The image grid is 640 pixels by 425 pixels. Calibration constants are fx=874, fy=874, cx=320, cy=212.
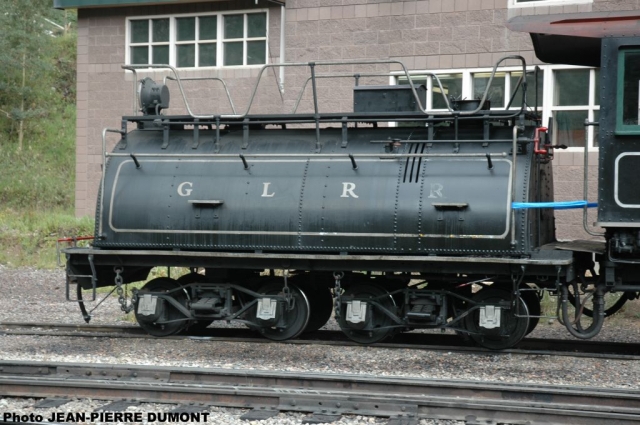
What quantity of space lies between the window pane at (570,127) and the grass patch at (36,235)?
11408mm

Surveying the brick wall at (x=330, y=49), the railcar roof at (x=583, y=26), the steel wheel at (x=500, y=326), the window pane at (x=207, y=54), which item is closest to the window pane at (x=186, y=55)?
the window pane at (x=207, y=54)

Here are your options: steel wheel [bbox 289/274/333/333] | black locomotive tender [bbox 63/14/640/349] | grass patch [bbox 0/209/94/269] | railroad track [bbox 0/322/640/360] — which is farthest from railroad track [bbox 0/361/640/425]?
grass patch [bbox 0/209/94/269]

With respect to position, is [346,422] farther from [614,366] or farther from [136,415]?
[614,366]

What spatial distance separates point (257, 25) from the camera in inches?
793

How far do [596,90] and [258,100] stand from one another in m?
7.59

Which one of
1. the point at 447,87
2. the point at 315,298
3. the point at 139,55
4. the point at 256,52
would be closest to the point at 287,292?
the point at 315,298

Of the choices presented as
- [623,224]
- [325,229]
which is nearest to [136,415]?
[325,229]

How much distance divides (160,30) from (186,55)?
98cm

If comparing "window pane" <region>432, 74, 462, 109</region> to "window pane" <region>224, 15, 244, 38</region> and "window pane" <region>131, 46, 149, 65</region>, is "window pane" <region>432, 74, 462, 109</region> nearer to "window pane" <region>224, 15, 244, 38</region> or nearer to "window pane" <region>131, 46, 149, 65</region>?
"window pane" <region>224, 15, 244, 38</region>

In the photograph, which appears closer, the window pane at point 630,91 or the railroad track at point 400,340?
the window pane at point 630,91

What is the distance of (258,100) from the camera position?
66.4 feet

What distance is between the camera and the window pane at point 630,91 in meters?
9.20

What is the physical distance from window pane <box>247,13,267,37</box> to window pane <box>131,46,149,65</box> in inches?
108

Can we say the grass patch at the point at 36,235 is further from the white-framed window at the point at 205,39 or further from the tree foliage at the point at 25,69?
the tree foliage at the point at 25,69
